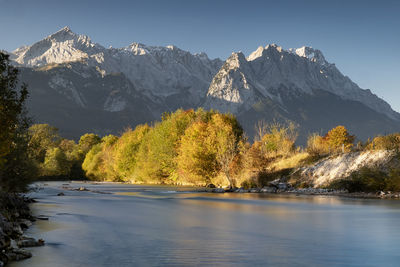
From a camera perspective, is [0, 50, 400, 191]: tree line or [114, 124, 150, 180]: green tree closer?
[0, 50, 400, 191]: tree line

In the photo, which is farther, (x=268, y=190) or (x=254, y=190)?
(x=254, y=190)

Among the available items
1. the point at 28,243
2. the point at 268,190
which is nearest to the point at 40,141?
the point at 268,190

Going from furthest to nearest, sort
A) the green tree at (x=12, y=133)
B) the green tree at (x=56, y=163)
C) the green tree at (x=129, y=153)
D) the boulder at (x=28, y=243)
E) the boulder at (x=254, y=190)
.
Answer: the green tree at (x=56, y=163)
the green tree at (x=129, y=153)
the boulder at (x=254, y=190)
the green tree at (x=12, y=133)
the boulder at (x=28, y=243)

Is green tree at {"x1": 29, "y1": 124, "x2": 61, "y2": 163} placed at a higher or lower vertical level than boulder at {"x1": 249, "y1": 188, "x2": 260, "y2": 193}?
higher

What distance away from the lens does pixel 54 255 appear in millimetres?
14969

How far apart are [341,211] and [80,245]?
859 inches

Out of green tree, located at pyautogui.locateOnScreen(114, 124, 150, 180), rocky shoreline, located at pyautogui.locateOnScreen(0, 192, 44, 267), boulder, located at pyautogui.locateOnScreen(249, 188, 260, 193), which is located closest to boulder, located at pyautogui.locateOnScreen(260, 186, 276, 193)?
boulder, located at pyautogui.locateOnScreen(249, 188, 260, 193)

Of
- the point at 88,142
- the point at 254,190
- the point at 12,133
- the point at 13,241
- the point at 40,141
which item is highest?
the point at 88,142

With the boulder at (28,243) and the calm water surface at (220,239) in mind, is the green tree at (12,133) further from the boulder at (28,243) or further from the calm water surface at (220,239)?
the calm water surface at (220,239)

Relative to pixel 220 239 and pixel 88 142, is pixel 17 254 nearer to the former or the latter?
pixel 220 239

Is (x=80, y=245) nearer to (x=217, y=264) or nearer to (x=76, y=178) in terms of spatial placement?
(x=217, y=264)

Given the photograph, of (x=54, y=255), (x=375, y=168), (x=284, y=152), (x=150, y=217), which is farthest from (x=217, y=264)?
(x=284, y=152)

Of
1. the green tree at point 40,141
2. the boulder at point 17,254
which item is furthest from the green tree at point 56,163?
the boulder at point 17,254

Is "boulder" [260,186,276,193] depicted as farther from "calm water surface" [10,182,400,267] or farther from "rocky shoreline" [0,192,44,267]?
"rocky shoreline" [0,192,44,267]
